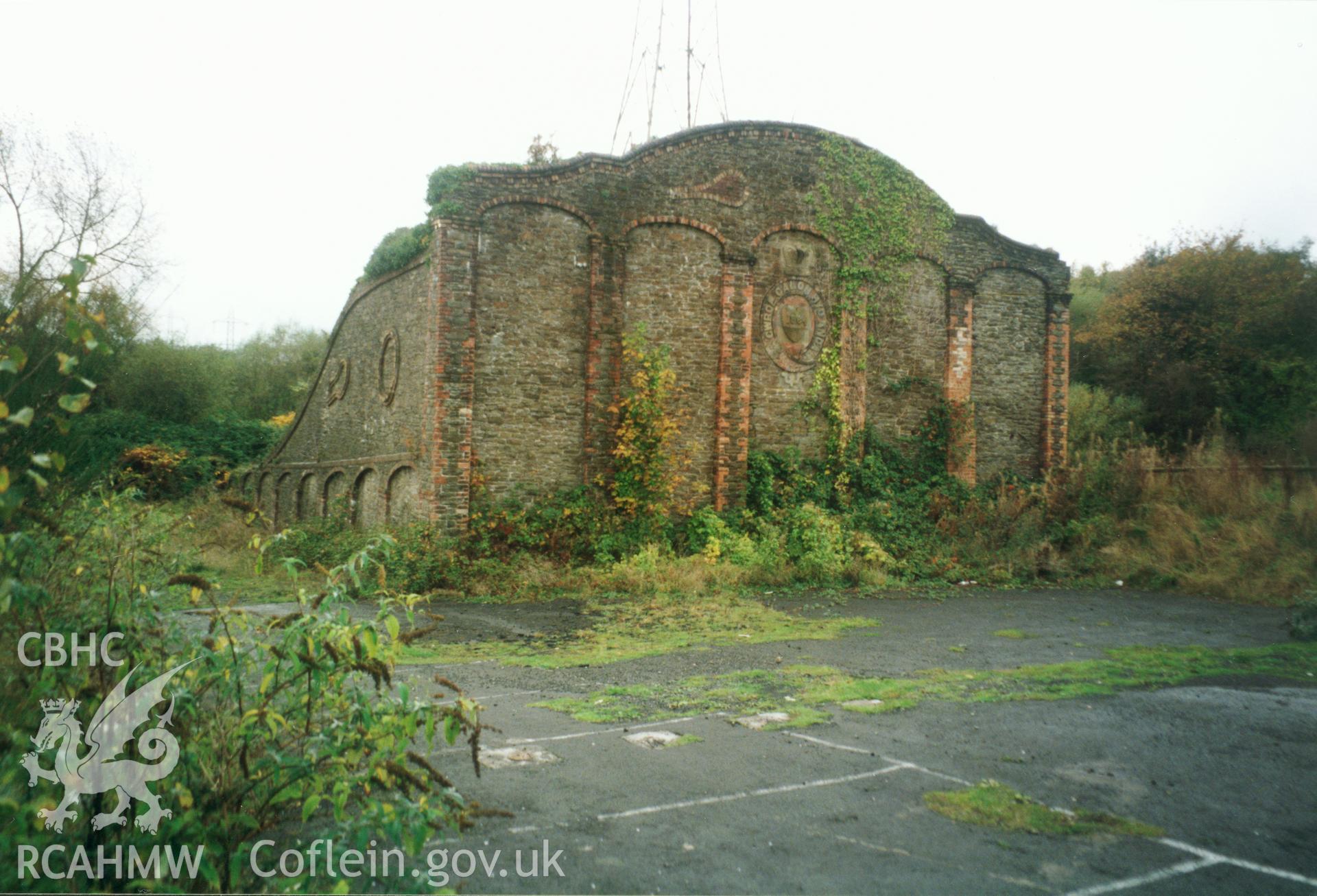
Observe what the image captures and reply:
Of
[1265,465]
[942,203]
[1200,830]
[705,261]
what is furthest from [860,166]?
[1200,830]

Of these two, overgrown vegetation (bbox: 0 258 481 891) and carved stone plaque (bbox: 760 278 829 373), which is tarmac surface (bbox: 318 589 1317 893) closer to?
overgrown vegetation (bbox: 0 258 481 891)

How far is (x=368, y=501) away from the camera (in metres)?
17.2

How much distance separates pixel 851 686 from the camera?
23.4 ft

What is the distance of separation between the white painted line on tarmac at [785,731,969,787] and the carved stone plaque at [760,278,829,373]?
41.7 feet

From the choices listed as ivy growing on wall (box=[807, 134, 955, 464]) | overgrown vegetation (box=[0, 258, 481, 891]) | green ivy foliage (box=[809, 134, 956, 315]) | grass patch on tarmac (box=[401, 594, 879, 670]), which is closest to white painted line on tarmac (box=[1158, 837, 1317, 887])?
overgrown vegetation (box=[0, 258, 481, 891])

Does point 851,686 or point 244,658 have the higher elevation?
point 244,658

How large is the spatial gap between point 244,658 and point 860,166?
17619 millimetres

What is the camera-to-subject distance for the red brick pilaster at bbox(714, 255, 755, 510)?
1691cm

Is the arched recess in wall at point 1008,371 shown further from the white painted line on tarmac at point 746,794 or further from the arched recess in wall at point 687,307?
the white painted line on tarmac at point 746,794

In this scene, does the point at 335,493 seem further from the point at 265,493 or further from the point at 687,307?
the point at 687,307

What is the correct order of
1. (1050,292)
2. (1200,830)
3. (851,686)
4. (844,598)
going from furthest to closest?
(1050,292), (844,598), (851,686), (1200,830)

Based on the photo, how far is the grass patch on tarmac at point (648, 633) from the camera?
28.2ft

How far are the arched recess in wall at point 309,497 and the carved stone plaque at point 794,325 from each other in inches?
436

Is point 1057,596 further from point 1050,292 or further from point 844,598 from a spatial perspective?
point 1050,292
